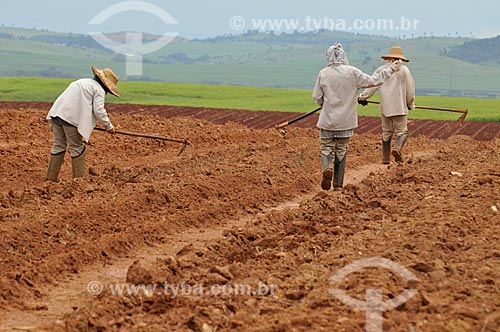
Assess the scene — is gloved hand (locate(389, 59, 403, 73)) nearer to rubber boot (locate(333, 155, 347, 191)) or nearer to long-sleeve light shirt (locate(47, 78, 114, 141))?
rubber boot (locate(333, 155, 347, 191))

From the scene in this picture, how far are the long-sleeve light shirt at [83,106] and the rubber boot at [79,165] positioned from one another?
1.22 feet

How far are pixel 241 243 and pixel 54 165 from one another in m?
3.98

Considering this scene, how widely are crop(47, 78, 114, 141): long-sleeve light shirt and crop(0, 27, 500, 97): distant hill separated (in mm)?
75749

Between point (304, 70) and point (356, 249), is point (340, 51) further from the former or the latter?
point (304, 70)

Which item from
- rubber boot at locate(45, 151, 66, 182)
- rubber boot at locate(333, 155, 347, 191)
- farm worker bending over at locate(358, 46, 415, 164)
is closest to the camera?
rubber boot at locate(333, 155, 347, 191)

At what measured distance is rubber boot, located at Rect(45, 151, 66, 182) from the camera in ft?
35.2

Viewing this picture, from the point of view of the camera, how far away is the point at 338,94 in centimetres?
996

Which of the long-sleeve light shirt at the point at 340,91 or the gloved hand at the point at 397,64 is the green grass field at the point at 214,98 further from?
the long-sleeve light shirt at the point at 340,91

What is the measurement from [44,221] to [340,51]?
3.73m

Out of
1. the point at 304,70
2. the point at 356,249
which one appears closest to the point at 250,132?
the point at 356,249

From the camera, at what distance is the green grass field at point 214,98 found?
28734 millimetres

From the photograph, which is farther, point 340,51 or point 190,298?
point 340,51

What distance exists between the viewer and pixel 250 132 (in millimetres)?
16812
